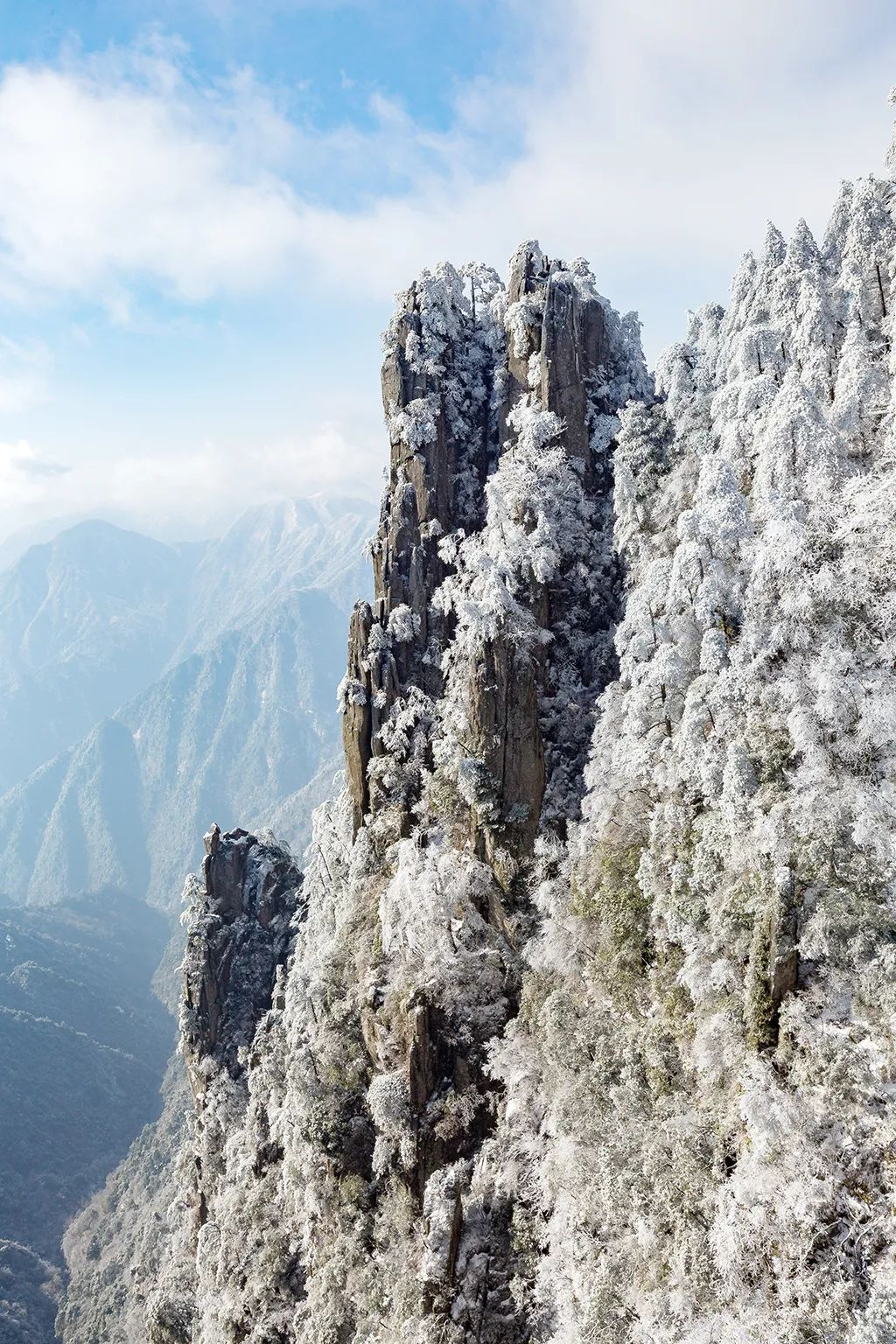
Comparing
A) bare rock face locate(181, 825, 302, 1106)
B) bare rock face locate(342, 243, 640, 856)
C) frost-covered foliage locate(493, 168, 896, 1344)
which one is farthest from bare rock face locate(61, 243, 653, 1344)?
frost-covered foliage locate(493, 168, 896, 1344)

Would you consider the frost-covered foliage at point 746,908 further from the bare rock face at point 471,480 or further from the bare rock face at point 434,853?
the bare rock face at point 471,480

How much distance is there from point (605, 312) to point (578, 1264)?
57.9 m

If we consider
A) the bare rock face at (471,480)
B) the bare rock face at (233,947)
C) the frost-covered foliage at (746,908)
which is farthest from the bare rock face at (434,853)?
the frost-covered foliage at (746,908)

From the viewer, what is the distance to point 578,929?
123 feet

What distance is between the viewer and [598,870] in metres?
38.1

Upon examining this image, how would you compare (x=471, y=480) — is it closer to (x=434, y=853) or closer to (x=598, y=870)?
(x=434, y=853)

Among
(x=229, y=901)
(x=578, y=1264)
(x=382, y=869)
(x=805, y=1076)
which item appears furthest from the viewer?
(x=229, y=901)

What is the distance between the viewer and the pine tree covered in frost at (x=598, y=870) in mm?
25312

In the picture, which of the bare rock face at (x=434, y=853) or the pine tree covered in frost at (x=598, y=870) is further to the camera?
the bare rock face at (x=434, y=853)

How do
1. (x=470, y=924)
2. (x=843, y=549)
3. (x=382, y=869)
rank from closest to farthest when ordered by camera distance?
(x=843, y=549) < (x=470, y=924) < (x=382, y=869)

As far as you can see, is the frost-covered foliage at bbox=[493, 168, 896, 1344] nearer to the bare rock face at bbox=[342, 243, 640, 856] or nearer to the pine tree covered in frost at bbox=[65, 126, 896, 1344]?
the pine tree covered in frost at bbox=[65, 126, 896, 1344]

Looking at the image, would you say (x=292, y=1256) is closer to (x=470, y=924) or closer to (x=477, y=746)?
(x=470, y=924)

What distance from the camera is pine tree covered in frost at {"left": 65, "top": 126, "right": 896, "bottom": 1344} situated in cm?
2531

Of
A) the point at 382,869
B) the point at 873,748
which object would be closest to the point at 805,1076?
the point at 873,748
